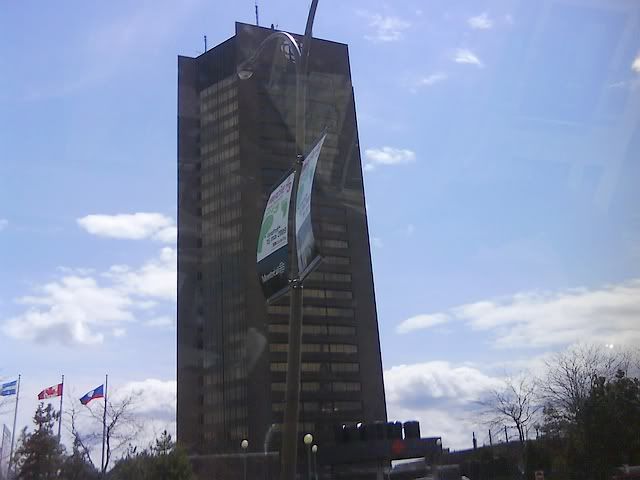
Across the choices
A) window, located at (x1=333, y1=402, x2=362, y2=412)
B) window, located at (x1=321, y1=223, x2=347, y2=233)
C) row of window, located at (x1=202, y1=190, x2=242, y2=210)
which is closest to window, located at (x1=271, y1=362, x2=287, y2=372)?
window, located at (x1=333, y1=402, x2=362, y2=412)

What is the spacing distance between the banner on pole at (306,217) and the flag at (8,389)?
42.9m

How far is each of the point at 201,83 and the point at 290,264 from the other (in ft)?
404

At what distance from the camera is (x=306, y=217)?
443 inches

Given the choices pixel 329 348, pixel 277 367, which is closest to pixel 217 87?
pixel 329 348

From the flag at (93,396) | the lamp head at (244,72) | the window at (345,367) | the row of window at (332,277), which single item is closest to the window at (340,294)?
the row of window at (332,277)

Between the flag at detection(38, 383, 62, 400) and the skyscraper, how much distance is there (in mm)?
50415

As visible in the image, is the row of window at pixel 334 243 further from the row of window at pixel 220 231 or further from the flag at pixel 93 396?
the flag at pixel 93 396

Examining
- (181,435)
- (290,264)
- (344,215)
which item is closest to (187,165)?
(344,215)

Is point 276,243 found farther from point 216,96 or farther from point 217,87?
point 217,87

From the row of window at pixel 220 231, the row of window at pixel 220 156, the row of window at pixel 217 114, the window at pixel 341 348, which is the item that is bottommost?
the window at pixel 341 348

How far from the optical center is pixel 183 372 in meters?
116

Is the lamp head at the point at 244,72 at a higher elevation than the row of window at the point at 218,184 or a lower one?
lower

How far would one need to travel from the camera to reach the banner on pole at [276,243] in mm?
12008

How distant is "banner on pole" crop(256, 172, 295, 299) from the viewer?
12.0 metres
